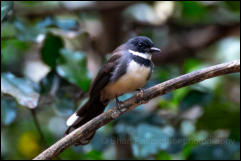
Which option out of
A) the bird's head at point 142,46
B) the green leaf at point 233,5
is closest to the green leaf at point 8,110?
the bird's head at point 142,46

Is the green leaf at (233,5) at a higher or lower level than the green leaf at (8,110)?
higher

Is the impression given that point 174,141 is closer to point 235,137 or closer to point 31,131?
point 235,137

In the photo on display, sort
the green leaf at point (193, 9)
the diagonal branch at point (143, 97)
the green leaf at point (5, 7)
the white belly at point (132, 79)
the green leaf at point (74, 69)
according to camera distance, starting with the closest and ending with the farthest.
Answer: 1. the diagonal branch at point (143, 97)
2. the white belly at point (132, 79)
3. the green leaf at point (5, 7)
4. the green leaf at point (74, 69)
5. the green leaf at point (193, 9)

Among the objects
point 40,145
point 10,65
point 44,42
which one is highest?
point 44,42

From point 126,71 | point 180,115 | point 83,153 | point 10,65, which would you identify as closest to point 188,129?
point 180,115

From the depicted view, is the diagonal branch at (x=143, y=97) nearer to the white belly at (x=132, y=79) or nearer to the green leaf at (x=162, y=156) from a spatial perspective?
the white belly at (x=132, y=79)

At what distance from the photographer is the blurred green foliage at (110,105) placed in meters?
3.59

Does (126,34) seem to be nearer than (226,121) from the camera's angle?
No

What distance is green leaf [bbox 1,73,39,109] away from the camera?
3.19 m

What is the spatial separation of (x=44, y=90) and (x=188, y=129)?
1716 mm

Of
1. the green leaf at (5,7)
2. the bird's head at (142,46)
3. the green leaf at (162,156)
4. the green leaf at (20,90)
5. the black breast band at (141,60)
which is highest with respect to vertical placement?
the green leaf at (5,7)

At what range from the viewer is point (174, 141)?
4000mm

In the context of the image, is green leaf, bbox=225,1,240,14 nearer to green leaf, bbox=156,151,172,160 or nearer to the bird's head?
the bird's head

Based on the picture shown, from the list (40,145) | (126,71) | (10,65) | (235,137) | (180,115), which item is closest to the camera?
(126,71)
